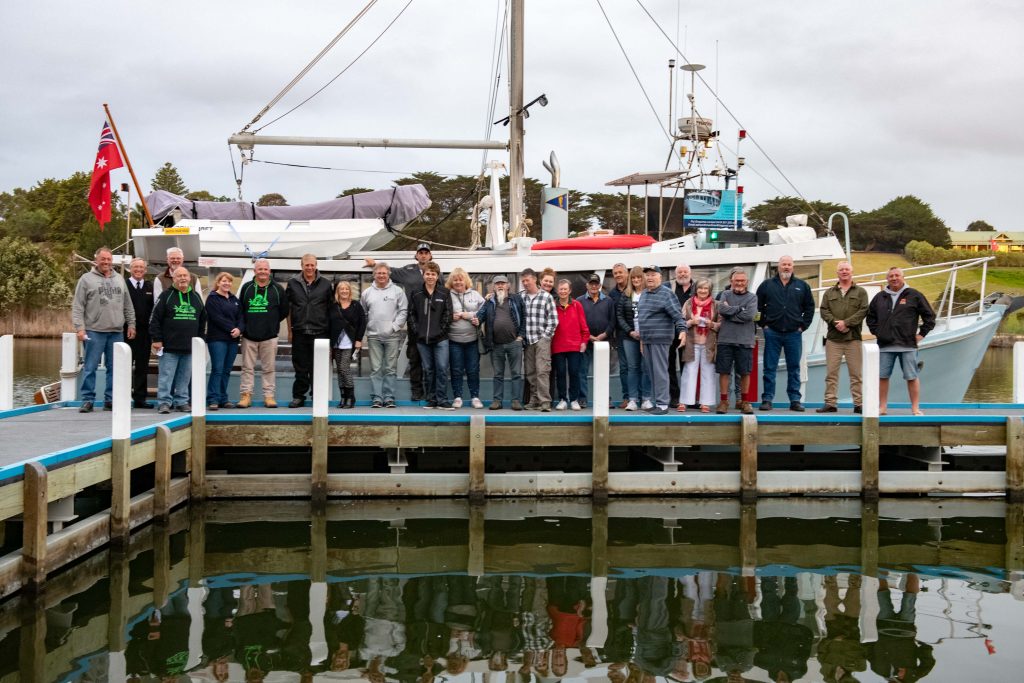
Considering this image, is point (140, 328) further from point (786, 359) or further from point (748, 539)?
point (786, 359)

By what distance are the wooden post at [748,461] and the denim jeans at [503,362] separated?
114 inches

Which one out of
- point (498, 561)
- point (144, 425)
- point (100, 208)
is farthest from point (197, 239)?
point (498, 561)

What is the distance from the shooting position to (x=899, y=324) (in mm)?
11195

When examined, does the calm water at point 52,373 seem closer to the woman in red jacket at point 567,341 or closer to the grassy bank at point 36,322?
the grassy bank at point 36,322

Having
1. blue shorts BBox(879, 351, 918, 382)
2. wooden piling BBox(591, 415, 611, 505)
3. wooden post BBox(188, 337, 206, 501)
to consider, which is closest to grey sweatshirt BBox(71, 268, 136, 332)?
wooden post BBox(188, 337, 206, 501)

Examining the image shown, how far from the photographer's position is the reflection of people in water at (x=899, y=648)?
245 inches

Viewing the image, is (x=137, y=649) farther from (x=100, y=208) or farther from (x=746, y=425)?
(x=100, y=208)

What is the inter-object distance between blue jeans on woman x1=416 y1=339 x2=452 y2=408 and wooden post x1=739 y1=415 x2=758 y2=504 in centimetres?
359

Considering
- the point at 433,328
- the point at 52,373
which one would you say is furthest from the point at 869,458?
the point at 52,373

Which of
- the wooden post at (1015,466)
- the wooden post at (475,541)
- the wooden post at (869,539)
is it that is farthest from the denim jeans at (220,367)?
the wooden post at (1015,466)

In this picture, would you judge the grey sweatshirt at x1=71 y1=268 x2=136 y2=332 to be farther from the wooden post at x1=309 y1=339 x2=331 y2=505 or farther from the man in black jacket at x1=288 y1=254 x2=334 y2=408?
→ the wooden post at x1=309 y1=339 x2=331 y2=505

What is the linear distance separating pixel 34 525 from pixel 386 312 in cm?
513

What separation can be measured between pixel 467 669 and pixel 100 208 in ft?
30.6

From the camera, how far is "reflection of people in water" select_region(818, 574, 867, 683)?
6242mm
